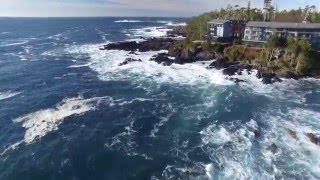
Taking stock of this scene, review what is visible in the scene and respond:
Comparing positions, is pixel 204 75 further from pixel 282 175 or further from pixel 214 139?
pixel 282 175

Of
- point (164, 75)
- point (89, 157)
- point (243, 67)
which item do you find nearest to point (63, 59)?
point (164, 75)

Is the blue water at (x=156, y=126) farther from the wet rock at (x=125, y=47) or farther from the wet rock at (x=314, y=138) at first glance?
the wet rock at (x=125, y=47)

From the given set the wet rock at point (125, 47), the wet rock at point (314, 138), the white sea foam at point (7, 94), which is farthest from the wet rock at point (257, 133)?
the wet rock at point (125, 47)

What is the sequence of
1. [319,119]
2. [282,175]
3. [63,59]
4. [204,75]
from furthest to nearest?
[63,59] < [204,75] < [319,119] < [282,175]

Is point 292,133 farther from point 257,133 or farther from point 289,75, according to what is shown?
point 289,75

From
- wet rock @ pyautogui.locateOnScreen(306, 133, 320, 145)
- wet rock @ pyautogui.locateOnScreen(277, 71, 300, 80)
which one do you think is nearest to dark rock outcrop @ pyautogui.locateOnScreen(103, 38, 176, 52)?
wet rock @ pyautogui.locateOnScreen(277, 71, 300, 80)
